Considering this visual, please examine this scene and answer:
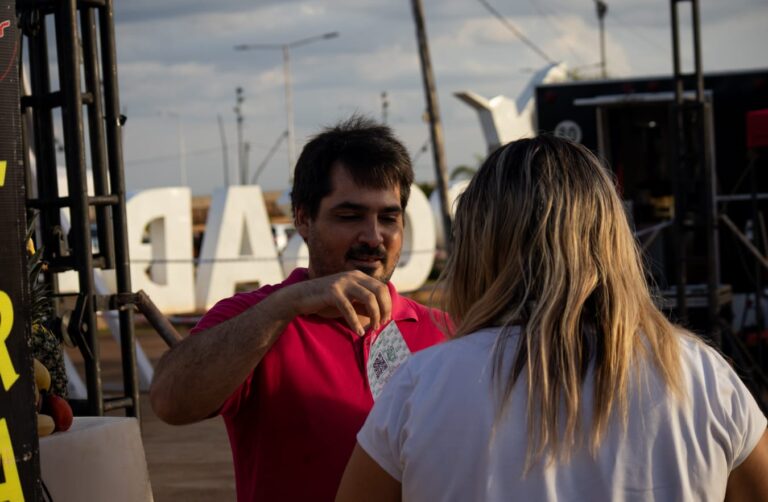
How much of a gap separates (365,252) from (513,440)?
1.08 metres

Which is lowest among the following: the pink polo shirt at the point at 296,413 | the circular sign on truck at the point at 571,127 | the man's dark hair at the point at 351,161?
the pink polo shirt at the point at 296,413

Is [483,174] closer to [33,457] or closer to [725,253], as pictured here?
[33,457]

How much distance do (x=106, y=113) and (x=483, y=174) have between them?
3476mm

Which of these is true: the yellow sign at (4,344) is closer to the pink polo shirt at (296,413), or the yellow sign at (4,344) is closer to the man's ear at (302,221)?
the pink polo shirt at (296,413)

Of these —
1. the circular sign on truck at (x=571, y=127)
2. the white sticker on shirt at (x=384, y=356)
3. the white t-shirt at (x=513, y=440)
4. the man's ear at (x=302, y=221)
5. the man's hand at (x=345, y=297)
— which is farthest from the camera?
the circular sign on truck at (x=571, y=127)

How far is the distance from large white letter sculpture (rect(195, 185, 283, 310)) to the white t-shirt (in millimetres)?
16143

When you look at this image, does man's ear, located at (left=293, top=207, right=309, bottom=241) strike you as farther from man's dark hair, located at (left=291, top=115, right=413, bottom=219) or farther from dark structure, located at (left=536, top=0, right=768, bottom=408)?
dark structure, located at (left=536, top=0, right=768, bottom=408)

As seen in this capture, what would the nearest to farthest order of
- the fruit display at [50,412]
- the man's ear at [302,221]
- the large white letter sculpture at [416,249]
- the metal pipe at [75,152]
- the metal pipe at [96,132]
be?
the man's ear at [302,221] → the fruit display at [50,412] → the metal pipe at [75,152] → the metal pipe at [96,132] → the large white letter sculpture at [416,249]

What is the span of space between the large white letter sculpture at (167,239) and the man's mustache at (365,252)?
14.9m

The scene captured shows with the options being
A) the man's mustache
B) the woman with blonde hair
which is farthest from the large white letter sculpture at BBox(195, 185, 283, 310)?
the woman with blonde hair

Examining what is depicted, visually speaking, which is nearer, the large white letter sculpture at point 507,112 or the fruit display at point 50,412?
the fruit display at point 50,412

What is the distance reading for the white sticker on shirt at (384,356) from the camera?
253 centimetres

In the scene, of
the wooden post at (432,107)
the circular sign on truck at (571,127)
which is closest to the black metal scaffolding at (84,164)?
the circular sign on truck at (571,127)

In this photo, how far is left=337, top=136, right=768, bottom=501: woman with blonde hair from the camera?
1.83 m
